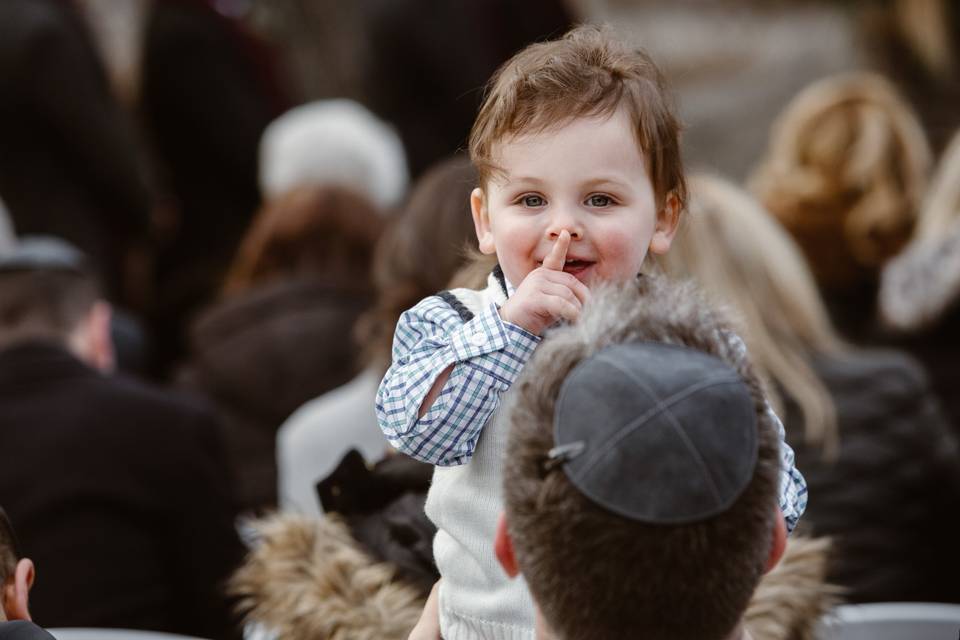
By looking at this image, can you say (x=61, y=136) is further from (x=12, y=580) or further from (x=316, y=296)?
(x=12, y=580)

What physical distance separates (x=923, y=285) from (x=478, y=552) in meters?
2.34

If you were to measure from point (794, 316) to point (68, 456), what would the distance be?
1.67 meters

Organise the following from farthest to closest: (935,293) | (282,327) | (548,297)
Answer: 1. (282,327)
2. (935,293)
3. (548,297)

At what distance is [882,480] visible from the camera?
3033 mm

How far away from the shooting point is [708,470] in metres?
1.34

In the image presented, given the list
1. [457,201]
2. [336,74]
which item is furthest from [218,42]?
[457,201]

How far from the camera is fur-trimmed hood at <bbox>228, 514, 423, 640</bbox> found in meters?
1.97

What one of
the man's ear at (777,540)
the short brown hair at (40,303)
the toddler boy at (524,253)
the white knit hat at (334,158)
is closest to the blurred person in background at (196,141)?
the white knit hat at (334,158)

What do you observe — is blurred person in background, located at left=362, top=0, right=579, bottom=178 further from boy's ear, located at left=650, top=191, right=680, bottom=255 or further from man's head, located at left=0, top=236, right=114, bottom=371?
boy's ear, located at left=650, top=191, right=680, bottom=255

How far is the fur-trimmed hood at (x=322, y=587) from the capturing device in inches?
77.7

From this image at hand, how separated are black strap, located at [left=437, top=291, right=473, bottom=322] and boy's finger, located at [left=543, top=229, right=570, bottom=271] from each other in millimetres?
136

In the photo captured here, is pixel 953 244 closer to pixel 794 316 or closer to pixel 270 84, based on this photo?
pixel 794 316

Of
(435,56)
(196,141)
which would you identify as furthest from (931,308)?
(196,141)

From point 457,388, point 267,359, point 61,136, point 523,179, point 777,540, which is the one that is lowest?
point 267,359
